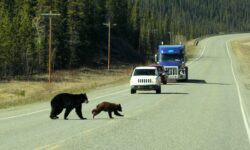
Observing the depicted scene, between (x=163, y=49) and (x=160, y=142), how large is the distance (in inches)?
1528

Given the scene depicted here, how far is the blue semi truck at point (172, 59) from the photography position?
5200 centimetres

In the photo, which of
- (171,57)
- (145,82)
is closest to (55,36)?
(171,57)

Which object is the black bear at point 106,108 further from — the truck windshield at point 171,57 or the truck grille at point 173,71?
the truck windshield at point 171,57

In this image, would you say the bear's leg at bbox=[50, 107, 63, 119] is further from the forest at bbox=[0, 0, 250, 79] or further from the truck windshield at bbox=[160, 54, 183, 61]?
the forest at bbox=[0, 0, 250, 79]

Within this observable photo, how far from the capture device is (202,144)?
13.4 metres

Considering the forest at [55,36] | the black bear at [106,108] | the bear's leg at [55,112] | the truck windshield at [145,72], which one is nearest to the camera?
the bear's leg at [55,112]

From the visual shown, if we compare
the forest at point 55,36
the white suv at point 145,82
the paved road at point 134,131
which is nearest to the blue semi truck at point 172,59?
the white suv at point 145,82

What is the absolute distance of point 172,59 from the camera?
2058 inches

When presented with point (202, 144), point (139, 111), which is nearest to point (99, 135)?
point (202, 144)

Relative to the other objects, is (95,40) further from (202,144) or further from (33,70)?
(202,144)

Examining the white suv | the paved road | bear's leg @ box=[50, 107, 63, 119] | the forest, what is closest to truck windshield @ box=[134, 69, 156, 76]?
the white suv

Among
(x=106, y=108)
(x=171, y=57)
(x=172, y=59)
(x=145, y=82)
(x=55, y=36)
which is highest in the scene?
(x=55, y=36)

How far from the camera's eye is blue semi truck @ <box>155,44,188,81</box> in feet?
171

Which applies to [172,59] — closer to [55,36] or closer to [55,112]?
[55,112]
